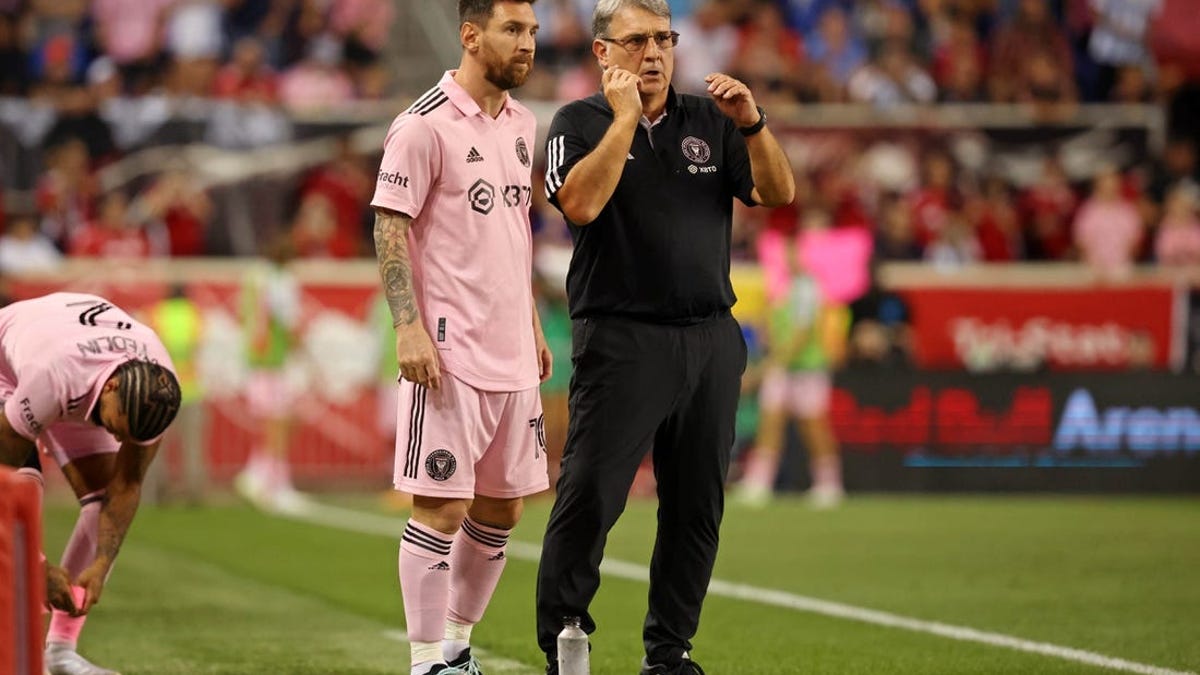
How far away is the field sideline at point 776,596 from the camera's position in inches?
327

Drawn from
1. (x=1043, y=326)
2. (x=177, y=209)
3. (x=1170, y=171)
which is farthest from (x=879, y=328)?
(x=177, y=209)

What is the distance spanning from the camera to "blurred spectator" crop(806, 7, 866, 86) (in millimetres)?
24469

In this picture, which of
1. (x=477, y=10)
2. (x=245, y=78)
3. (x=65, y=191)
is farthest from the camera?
(x=245, y=78)

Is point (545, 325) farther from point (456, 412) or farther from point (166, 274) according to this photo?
point (456, 412)

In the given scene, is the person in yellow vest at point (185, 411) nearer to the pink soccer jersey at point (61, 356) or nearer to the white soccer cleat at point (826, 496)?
the white soccer cleat at point (826, 496)

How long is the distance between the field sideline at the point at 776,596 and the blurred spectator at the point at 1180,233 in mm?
5253

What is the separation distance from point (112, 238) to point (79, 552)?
41.0ft

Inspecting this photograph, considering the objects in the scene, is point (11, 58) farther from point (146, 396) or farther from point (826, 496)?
point (146, 396)

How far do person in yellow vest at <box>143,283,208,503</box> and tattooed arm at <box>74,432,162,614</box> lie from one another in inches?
436

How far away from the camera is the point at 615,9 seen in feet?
22.2

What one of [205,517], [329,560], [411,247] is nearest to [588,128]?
[411,247]

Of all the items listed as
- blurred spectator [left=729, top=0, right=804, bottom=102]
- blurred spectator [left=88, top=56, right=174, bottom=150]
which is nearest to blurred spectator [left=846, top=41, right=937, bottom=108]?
blurred spectator [left=729, top=0, right=804, bottom=102]

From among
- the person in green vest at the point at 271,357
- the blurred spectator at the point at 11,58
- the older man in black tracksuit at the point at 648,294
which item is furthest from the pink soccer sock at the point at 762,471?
the older man in black tracksuit at the point at 648,294

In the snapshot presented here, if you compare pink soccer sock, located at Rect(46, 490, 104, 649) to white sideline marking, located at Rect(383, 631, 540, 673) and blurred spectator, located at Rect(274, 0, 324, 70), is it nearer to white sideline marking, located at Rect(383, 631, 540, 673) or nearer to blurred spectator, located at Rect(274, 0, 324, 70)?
white sideline marking, located at Rect(383, 631, 540, 673)
